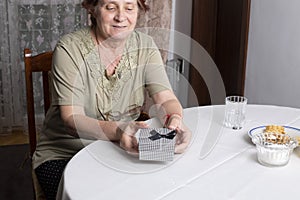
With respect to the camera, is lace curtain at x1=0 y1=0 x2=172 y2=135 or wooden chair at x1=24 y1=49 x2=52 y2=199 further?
lace curtain at x1=0 y1=0 x2=172 y2=135

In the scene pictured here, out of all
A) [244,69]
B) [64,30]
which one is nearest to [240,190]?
[244,69]

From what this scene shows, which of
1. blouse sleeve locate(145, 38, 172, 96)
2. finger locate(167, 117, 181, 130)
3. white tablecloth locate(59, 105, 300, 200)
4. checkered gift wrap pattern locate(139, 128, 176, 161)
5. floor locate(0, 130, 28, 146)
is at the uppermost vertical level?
blouse sleeve locate(145, 38, 172, 96)

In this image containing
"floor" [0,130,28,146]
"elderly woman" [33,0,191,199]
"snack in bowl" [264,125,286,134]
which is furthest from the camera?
"floor" [0,130,28,146]

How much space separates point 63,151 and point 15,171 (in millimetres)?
1293

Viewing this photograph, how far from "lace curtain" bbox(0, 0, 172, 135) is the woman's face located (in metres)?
1.56

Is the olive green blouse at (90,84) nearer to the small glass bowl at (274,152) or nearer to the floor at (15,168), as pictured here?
the small glass bowl at (274,152)

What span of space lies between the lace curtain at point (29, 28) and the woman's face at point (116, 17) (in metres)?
1.56

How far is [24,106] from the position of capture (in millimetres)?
3389

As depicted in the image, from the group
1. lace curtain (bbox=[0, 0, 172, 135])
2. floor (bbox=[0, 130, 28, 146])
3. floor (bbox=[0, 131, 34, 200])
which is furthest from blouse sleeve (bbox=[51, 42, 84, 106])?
floor (bbox=[0, 130, 28, 146])

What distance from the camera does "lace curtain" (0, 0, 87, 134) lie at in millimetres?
3158

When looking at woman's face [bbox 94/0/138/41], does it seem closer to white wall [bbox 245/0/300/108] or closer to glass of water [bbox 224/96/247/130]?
glass of water [bbox 224/96/247/130]

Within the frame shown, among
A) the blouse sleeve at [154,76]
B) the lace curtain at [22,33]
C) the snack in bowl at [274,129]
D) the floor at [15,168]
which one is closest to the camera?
the snack in bowl at [274,129]

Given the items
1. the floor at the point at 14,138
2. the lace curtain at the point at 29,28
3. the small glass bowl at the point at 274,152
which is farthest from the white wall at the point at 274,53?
the floor at the point at 14,138

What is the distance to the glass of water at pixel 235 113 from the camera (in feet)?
5.26
